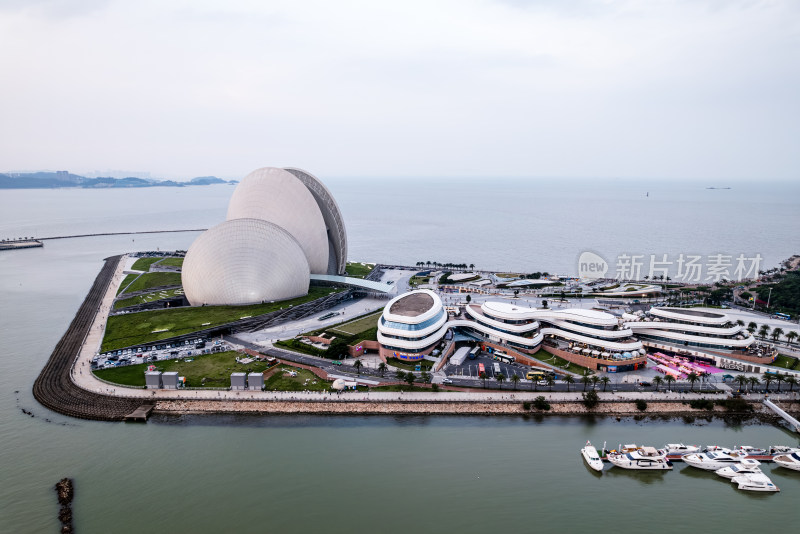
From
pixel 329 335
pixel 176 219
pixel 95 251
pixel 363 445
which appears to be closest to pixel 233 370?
pixel 329 335

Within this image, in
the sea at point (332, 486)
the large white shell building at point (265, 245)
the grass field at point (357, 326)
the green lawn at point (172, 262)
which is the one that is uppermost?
the large white shell building at point (265, 245)

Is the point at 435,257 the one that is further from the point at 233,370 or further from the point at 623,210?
the point at 623,210

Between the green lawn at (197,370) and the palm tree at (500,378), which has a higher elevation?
the palm tree at (500,378)

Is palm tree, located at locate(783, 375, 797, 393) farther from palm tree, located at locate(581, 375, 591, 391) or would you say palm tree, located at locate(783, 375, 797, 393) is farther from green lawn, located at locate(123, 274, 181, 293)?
green lawn, located at locate(123, 274, 181, 293)

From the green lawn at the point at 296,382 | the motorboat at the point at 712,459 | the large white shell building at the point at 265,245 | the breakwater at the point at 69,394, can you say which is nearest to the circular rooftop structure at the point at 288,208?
the large white shell building at the point at 265,245

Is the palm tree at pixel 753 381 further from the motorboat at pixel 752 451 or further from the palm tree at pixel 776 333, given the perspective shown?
the palm tree at pixel 776 333

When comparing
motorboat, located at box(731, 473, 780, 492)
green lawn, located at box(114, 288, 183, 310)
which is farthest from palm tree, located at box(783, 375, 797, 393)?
green lawn, located at box(114, 288, 183, 310)

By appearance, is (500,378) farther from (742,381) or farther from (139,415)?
(139,415)

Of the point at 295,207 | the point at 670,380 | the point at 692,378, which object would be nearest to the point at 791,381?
the point at 692,378
